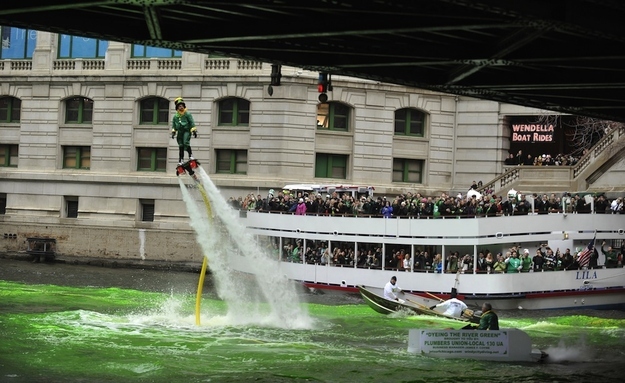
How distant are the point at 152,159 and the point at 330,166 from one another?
36.4 feet

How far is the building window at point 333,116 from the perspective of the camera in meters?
63.0

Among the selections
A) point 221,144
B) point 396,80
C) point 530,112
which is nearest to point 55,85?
point 221,144

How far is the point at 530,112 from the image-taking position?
62.2 m

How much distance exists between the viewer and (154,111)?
65000 millimetres

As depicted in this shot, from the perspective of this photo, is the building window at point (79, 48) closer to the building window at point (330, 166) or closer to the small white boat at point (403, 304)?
the building window at point (330, 166)

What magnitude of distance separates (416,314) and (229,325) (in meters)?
8.49

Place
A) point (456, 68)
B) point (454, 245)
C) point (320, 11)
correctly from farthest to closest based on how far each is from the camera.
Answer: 1. point (454, 245)
2. point (456, 68)
3. point (320, 11)

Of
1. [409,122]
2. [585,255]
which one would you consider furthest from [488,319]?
[409,122]

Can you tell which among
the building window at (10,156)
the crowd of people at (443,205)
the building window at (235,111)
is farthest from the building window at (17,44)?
the crowd of people at (443,205)

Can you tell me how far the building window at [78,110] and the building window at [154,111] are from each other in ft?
12.1

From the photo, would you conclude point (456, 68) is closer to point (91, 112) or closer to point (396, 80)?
point (396, 80)

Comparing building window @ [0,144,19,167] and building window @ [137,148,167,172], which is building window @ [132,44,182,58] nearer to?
building window @ [137,148,167,172]

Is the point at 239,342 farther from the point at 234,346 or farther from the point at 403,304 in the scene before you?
the point at 403,304

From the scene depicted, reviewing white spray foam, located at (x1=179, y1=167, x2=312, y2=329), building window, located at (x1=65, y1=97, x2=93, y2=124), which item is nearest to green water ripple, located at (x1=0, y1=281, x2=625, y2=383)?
white spray foam, located at (x1=179, y1=167, x2=312, y2=329)
